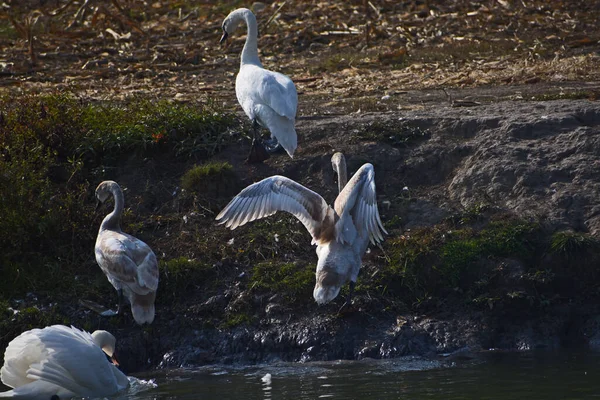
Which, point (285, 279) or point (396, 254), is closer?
point (285, 279)

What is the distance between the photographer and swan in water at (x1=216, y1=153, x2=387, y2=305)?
906 centimetres


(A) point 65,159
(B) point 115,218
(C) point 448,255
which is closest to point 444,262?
(C) point 448,255

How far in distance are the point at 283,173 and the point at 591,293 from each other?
3452 millimetres

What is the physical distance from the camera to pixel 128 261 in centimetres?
925

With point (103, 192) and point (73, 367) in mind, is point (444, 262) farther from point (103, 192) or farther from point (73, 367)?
point (73, 367)

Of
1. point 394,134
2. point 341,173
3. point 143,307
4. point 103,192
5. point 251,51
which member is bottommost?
point 143,307

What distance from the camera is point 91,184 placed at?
1130cm

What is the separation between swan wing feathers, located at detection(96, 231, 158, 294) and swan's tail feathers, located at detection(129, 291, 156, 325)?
0.08 metres

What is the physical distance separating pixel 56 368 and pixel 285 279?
2.46 m

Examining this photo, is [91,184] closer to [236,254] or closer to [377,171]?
[236,254]

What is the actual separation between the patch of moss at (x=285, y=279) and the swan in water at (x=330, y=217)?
38 cm

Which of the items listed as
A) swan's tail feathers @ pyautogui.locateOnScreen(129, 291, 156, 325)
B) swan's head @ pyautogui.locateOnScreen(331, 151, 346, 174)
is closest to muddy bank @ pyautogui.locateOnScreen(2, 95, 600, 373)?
swan's tail feathers @ pyautogui.locateOnScreen(129, 291, 156, 325)

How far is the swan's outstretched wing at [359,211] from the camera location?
364 inches

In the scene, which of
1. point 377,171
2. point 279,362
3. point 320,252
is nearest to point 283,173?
point 377,171
